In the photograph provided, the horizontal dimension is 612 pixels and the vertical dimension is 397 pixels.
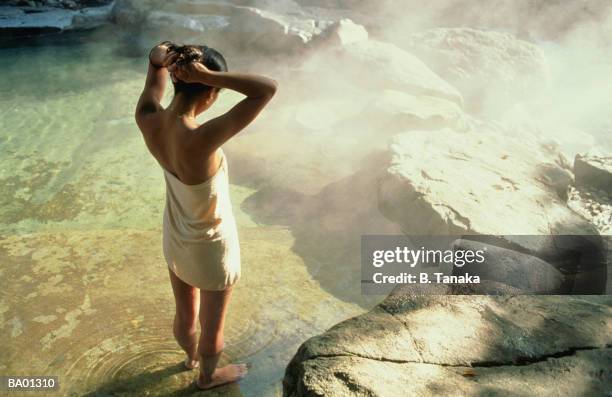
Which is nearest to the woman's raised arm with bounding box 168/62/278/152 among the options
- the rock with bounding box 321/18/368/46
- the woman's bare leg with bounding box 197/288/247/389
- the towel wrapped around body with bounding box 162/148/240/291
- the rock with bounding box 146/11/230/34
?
the towel wrapped around body with bounding box 162/148/240/291

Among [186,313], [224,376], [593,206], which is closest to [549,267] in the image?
[593,206]

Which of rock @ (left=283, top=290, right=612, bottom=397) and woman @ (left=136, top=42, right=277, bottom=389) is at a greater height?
woman @ (left=136, top=42, right=277, bottom=389)

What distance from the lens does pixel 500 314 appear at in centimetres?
230

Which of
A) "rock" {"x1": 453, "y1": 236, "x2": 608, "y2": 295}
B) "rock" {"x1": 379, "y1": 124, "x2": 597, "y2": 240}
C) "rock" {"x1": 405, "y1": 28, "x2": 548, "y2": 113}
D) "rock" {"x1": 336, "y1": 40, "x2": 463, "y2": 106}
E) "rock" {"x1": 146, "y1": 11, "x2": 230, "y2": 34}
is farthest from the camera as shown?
"rock" {"x1": 146, "y1": 11, "x2": 230, "y2": 34}

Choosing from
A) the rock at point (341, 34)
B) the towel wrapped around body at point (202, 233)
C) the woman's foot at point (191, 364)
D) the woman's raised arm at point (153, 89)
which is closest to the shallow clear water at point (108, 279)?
the woman's foot at point (191, 364)

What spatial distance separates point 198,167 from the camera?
6.21 ft

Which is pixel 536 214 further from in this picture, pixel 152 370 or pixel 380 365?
pixel 152 370

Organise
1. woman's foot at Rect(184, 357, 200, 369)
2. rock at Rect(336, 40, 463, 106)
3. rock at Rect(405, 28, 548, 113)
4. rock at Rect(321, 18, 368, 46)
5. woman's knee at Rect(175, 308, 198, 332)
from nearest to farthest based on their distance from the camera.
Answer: woman's knee at Rect(175, 308, 198, 332), woman's foot at Rect(184, 357, 200, 369), rock at Rect(336, 40, 463, 106), rock at Rect(405, 28, 548, 113), rock at Rect(321, 18, 368, 46)

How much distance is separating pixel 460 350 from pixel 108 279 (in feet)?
7.63

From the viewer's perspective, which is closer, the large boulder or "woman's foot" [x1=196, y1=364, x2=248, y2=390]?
"woman's foot" [x1=196, y1=364, x2=248, y2=390]

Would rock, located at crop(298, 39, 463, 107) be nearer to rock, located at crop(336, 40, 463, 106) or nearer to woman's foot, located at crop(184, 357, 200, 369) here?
rock, located at crop(336, 40, 463, 106)

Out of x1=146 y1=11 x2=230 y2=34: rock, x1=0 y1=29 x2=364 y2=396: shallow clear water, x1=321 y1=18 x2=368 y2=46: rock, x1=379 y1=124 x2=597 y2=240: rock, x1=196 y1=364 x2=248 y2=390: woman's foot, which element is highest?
x1=146 y1=11 x2=230 y2=34: rock

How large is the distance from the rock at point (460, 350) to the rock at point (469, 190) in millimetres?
1128

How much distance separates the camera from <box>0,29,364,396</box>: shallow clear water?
2.68 meters
